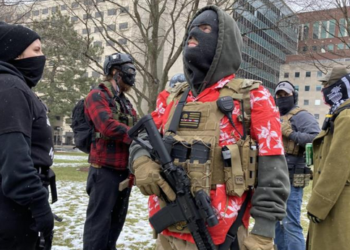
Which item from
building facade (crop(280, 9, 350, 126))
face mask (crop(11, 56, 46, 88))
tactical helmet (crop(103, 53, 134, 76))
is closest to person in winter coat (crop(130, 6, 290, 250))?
face mask (crop(11, 56, 46, 88))

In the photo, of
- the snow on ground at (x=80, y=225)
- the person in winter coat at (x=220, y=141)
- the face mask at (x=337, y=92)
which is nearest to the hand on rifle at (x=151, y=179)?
the person in winter coat at (x=220, y=141)

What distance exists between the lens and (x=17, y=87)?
203 cm

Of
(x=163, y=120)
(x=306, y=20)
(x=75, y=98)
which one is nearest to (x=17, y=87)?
(x=163, y=120)

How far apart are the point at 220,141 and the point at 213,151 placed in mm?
95

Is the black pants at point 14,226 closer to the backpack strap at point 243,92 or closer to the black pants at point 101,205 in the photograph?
the black pants at point 101,205

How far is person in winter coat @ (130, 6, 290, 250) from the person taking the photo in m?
1.86

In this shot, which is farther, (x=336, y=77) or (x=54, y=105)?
(x=54, y=105)

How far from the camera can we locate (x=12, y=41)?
7.29 ft

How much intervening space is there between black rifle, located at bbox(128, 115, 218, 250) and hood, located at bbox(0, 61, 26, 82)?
1040 millimetres

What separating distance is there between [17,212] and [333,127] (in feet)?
8.96

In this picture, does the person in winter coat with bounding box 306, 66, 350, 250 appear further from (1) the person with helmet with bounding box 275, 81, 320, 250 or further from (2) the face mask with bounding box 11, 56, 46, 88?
(2) the face mask with bounding box 11, 56, 46, 88

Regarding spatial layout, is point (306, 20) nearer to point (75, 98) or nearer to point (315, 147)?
point (315, 147)

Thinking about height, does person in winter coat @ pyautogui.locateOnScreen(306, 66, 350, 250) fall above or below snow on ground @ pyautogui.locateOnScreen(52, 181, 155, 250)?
above

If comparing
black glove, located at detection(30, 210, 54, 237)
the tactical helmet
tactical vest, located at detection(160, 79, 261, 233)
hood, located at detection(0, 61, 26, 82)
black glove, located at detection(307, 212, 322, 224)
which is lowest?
black glove, located at detection(307, 212, 322, 224)
